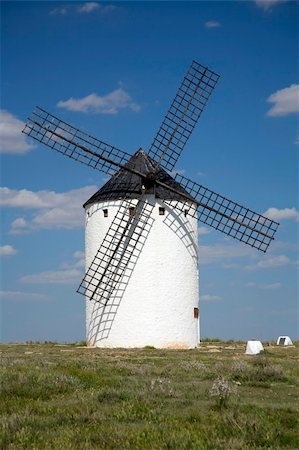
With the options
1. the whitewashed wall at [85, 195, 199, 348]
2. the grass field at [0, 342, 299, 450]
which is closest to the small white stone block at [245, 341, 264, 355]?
the whitewashed wall at [85, 195, 199, 348]

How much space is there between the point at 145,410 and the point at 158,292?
18021 millimetres

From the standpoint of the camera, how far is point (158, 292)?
2772 cm

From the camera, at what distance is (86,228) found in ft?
98.3

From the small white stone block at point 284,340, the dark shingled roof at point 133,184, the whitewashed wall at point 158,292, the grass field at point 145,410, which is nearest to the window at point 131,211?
the dark shingled roof at point 133,184

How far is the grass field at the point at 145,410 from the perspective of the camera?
7.87 meters

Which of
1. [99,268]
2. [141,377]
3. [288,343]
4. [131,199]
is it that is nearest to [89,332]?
[99,268]

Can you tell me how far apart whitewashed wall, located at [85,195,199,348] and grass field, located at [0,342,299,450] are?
39.6ft

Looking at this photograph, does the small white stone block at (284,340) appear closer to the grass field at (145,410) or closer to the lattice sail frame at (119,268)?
the lattice sail frame at (119,268)

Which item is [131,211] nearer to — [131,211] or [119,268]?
[131,211]

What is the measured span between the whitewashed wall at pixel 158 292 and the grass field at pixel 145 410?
39.6 feet

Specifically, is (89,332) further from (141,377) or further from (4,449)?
(4,449)

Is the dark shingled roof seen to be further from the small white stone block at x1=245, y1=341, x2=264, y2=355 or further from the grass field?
the grass field

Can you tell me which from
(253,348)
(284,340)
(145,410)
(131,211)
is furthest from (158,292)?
(145,410)

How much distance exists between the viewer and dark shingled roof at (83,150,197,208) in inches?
1106
